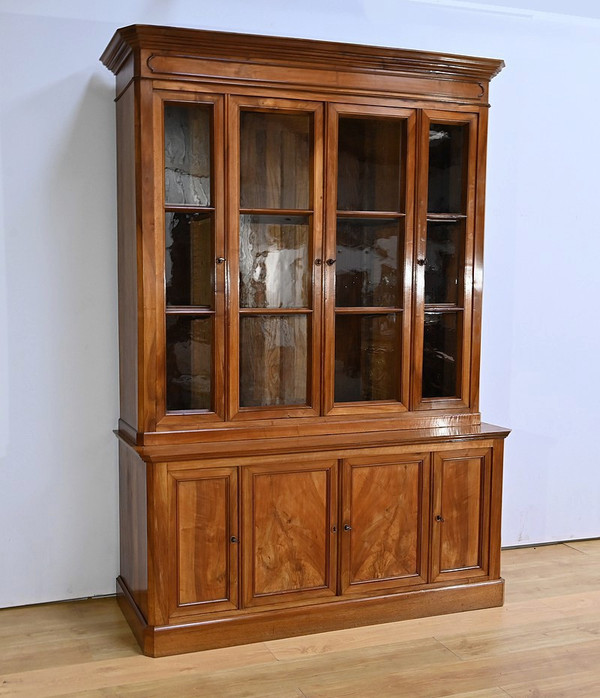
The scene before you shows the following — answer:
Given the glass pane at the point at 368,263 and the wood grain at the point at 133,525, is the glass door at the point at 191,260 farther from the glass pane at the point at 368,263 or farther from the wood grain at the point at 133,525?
the glass pane at the point at 368,263

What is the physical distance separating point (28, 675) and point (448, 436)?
1805 millimetres

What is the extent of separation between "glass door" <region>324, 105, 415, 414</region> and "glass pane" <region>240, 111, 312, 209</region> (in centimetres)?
14

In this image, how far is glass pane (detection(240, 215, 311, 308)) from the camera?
3076 millimetres

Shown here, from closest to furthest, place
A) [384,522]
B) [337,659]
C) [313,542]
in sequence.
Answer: [337,659], [313,542], [384,522]

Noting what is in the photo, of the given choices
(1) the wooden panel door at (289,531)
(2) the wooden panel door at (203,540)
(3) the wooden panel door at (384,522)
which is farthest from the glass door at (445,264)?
(2) the wooden panel door at (203,540)

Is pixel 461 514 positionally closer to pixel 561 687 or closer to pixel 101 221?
pixel 561 687

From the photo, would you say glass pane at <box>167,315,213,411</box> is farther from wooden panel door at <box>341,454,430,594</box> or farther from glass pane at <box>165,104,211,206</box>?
wooden panel door at <box>341,454,430,594</box>

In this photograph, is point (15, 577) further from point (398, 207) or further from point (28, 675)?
point (398, 207)

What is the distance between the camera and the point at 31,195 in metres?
3.21

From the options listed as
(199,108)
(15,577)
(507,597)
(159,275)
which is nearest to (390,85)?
(199,108)

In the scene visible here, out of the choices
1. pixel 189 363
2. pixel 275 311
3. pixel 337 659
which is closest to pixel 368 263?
pixel 275 311

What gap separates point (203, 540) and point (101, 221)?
1.38 meters

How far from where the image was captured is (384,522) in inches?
127

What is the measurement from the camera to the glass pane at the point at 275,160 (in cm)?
302
